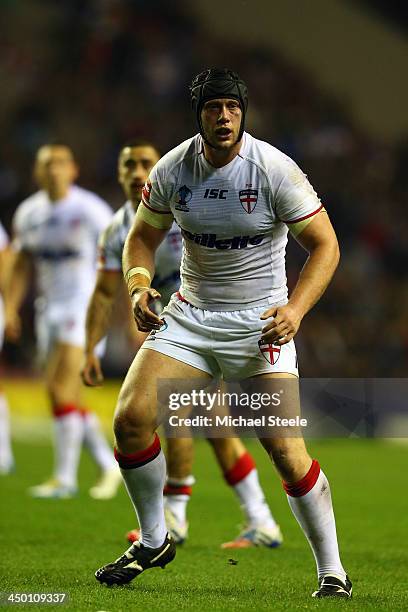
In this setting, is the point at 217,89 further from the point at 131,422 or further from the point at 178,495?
the point at 178,495

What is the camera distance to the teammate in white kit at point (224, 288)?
5520mm

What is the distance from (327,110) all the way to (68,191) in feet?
35.1

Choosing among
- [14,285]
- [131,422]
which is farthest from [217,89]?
[14,285]

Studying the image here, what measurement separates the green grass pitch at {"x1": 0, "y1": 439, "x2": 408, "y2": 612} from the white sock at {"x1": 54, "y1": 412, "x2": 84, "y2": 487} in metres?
0.35

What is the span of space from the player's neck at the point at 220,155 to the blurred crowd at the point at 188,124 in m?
10.7

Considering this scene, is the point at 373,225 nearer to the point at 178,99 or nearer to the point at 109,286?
the point at 178,99

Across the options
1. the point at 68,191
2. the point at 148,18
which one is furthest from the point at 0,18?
the point at 68,191

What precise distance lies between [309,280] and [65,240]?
564 cm

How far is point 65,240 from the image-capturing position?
10.8 m

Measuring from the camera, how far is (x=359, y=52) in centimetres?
2131

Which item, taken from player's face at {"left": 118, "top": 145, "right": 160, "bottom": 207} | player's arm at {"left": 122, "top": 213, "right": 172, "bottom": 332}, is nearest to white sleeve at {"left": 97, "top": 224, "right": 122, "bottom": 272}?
player's face at {"left": 118, "top": 145, "right": 160, "bottom": 207}

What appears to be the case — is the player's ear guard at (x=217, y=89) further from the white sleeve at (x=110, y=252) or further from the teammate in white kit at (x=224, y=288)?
the white sleeve at (x=110, y=252)

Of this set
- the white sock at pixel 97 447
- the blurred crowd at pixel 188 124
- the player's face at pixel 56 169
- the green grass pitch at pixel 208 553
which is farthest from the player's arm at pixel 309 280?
the blurred crowd at pixel 188 124

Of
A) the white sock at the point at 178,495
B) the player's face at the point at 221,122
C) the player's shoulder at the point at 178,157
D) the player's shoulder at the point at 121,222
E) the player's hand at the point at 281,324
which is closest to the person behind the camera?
the player's hand at the point at 281,324
